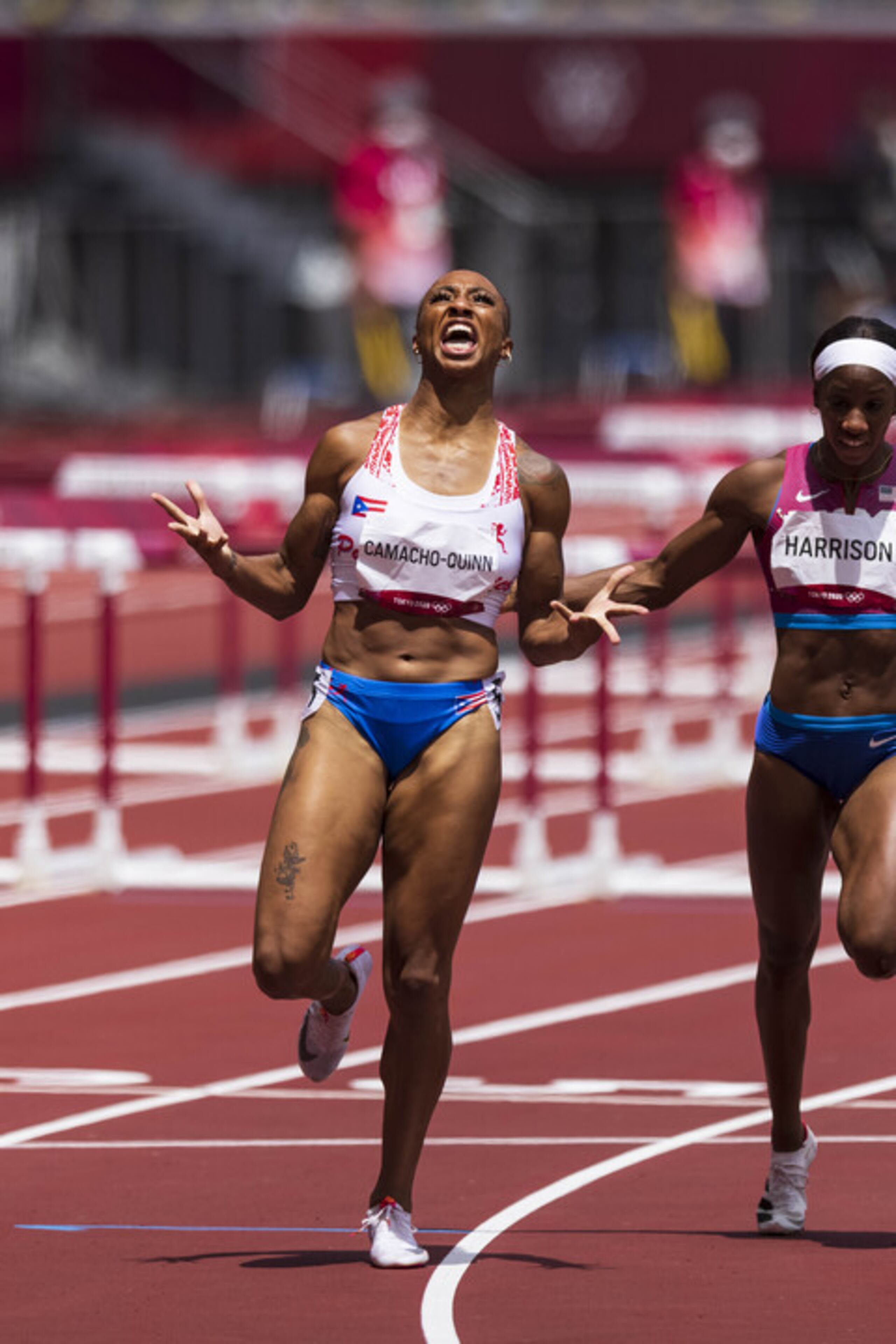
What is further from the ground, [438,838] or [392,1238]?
[438,838]

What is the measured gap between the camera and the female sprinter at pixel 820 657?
8.74m

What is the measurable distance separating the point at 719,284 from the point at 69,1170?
32591mm

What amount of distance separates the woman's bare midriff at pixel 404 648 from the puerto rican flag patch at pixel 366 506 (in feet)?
0.69

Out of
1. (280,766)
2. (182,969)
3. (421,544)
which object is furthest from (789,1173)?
(280,766)

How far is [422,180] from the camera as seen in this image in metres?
38.2

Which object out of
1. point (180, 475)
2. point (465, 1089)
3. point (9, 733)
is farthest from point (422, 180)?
point (465, 1089)

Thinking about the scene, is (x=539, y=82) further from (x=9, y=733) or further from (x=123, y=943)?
(x=123, y=943)

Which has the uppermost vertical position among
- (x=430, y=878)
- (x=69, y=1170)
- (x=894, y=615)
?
(x=894, y=615)

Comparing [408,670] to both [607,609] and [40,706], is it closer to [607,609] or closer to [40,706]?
[607,609]

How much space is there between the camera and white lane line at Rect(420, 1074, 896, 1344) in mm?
8102

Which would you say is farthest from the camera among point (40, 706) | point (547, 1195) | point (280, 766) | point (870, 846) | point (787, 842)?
point (280, 766)

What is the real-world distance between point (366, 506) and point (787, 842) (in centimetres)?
126

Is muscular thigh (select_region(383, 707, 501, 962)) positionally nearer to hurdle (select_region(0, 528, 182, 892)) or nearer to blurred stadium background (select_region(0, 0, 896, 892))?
hurdle (select_region(0, 528, 182, 892))

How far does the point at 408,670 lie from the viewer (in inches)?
345
